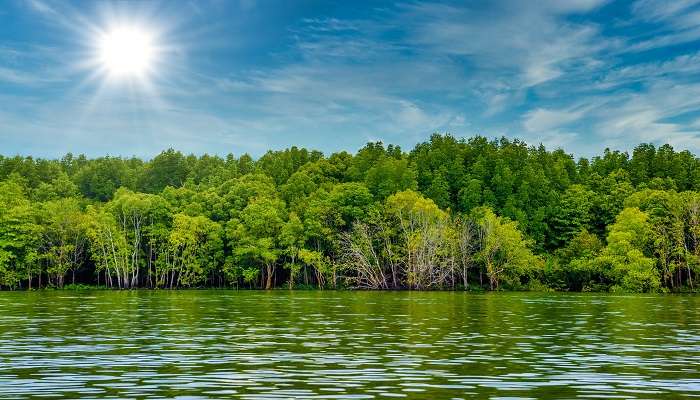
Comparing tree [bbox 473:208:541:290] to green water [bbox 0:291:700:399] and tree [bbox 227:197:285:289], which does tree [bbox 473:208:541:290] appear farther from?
green water [bbox 0:291:700:399]

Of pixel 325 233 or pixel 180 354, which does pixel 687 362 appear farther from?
pixel 325 233

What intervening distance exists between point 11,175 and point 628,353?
16199cm

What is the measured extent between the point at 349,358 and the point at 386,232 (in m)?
100

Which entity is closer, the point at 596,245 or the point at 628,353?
the point at 628,353

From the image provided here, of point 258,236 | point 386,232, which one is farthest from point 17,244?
point 386,232

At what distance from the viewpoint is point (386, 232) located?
127250 mm

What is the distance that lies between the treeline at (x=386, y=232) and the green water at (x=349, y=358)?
75.7 metres

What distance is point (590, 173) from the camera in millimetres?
174625

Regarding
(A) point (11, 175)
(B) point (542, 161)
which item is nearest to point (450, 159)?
(B) point (542, 161)

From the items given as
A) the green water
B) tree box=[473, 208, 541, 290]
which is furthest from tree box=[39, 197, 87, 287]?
the green water

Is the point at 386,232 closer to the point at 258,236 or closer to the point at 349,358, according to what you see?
the point at 258,236

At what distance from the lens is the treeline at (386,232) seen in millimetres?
122375

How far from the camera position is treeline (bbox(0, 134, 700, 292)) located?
12238 centimetres

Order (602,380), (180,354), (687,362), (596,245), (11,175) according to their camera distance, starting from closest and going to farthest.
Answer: (602,380)
(687,362)
(180,354)
(596,245)
(11,175)
